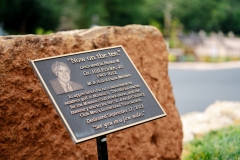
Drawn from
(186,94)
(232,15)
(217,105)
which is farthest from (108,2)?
(217,105)

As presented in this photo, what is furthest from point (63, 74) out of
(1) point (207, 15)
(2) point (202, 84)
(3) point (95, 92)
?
(1) point (207, 15)

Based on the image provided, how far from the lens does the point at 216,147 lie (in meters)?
5.02

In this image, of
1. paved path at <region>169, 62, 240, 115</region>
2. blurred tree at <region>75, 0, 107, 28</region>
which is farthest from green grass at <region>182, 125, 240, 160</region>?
blurred tree at <region>75, 0, 107, 28</region>

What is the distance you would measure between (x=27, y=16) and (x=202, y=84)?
1676 cm

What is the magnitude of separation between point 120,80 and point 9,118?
1082 millimetres

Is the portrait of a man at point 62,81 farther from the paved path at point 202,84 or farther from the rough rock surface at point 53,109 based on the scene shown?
the paved path at point 202,84

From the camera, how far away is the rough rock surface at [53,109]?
355 cm

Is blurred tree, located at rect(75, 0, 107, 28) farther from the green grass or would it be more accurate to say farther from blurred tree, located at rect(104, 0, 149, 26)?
the green grass

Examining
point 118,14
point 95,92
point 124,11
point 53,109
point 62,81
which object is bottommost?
point 118,14

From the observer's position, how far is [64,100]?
119 inches

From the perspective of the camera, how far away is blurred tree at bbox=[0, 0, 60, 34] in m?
24.1

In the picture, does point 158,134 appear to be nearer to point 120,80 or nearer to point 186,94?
point 120,80

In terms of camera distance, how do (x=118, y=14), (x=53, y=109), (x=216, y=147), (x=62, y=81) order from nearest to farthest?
(x=62, y=81), (x=53, y=109), (x=216, y=147), (x=118, y=14)

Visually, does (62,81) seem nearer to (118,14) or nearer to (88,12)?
(88,12)
